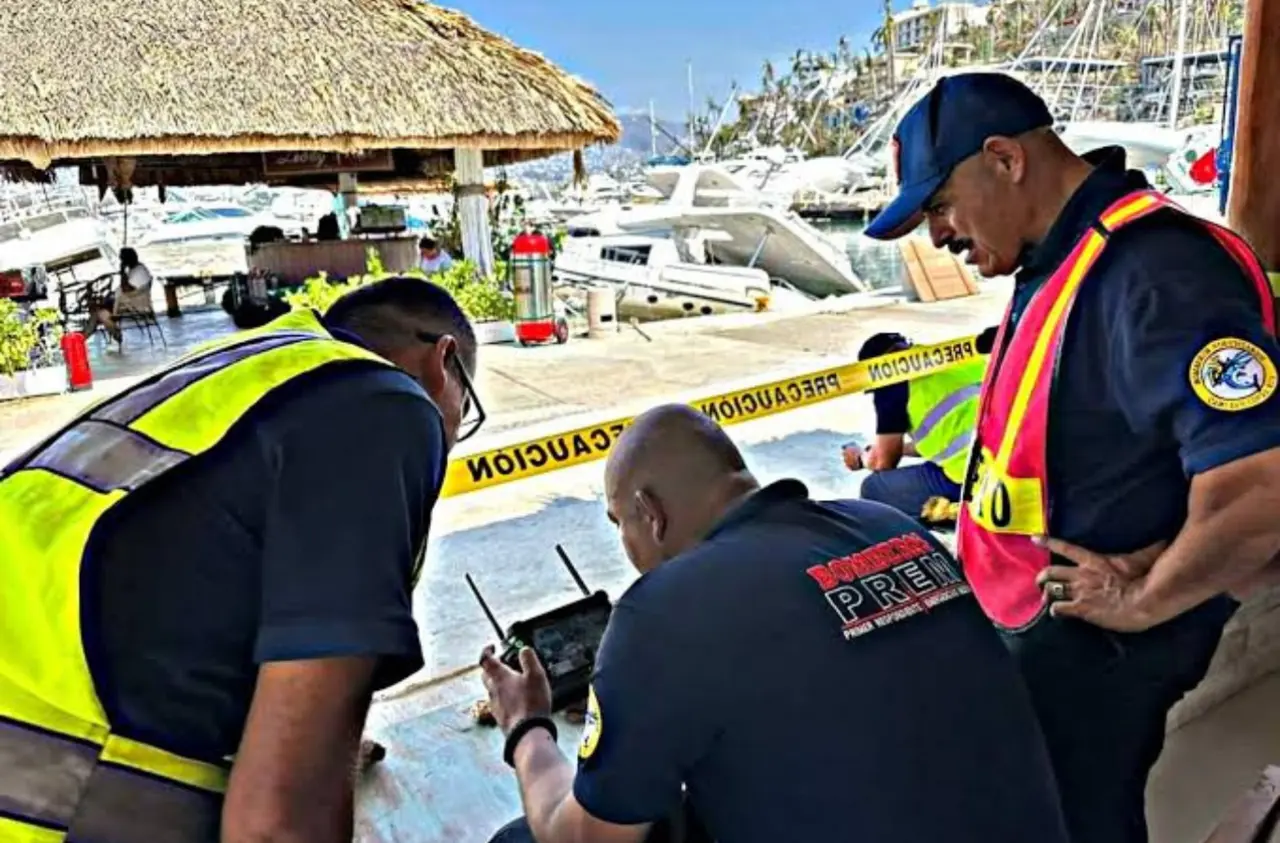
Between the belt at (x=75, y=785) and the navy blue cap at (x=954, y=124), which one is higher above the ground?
the navy blue cap at (x=954, y=124)

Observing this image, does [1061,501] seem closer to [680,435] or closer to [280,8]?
[680,435]

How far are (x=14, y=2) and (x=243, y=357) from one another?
1044cm

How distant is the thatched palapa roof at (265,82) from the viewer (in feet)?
29.7

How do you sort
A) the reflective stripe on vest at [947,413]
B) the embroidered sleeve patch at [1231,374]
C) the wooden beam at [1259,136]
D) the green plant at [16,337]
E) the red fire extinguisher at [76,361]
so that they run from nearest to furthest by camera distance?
the embroidered sleeve patch at [1231,374], the wooden beam at [1259,136], the reflective stripe on vest at [947,413], the green plant at [16,337], the red fire extinguisher at [76,361]

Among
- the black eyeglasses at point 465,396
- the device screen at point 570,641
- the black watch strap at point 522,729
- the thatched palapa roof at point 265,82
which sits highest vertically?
the thatched palapa roof at point 265,82

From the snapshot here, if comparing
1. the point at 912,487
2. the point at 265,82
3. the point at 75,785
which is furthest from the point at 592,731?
the point at 265,82

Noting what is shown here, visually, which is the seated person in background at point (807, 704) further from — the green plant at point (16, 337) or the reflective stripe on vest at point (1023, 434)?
the green plant at point (16, 337)

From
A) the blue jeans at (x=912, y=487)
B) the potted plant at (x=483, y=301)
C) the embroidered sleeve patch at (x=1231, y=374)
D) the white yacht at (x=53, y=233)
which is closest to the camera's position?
the embroidered sleeve patch at (x=1231, y=374)

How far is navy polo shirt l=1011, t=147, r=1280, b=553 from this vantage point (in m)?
1.27

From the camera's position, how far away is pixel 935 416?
11.2 feet

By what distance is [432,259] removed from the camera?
1170cm

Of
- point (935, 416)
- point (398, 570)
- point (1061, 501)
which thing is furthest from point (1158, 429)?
point (935, 416)

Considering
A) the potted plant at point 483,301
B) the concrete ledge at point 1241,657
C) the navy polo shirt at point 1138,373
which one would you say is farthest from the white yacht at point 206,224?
the navy polo shirt at point 1138,373

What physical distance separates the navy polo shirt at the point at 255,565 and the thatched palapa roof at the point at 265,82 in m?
9.32
